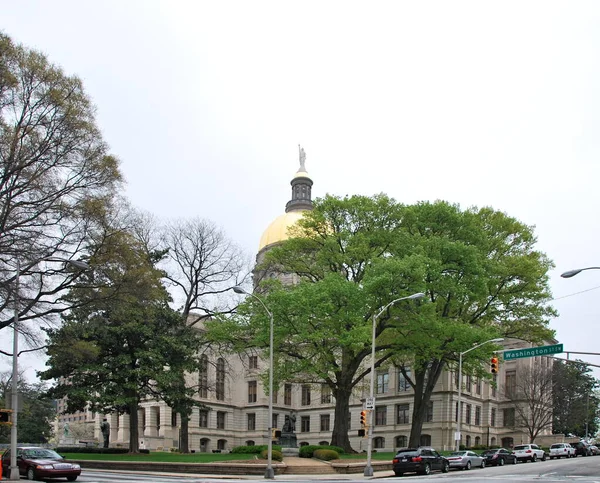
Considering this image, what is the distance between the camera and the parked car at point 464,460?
4150 centimetres

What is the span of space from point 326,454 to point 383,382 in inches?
1483

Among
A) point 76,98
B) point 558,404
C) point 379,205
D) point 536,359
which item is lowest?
point 558,404

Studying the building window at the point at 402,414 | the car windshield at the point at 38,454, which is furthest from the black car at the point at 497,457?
the car windshield at the point at 38,454

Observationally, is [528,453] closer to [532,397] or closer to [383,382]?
[532,397]

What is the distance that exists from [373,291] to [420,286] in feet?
9.53

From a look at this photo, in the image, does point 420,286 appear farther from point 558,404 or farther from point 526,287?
point 558,404

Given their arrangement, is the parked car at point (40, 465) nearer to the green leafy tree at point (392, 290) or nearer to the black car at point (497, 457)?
the green leafy tree at point (392, 290)

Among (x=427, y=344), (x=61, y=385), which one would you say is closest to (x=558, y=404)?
(x=427, y=344)

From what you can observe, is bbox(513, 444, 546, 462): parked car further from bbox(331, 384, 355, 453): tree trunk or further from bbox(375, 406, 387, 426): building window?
bbox(375, 406, 387, 426): building window

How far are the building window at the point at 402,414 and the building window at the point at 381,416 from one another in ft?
6.43

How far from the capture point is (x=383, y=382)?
77000 millimetres

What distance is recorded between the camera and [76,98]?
31359 millimetres

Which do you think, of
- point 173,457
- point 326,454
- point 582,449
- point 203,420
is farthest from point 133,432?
point 582,449

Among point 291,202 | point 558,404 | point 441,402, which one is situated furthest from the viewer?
point 291,202
